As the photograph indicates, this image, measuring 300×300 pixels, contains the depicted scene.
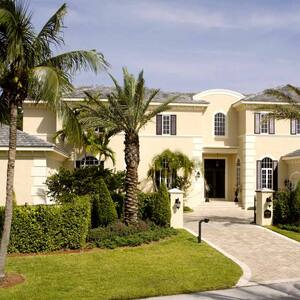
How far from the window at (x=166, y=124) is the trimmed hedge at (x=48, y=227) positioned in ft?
48.8

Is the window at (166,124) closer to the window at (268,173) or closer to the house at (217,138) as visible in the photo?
the house at (217,138)

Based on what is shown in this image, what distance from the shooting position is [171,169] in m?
29.3

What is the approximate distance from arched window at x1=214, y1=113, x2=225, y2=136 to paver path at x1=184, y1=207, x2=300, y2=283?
8.17 meters

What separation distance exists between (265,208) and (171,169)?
28.7 ft

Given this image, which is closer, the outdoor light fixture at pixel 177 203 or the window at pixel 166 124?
the outdoor light fixture at pixel 177 203

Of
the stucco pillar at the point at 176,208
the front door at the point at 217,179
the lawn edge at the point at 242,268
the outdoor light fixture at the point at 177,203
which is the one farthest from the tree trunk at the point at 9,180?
the front door at the point at 217,179

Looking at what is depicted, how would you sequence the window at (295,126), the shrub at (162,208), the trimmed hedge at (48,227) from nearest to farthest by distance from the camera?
the trimmed hedge at (48,227), the shrub at (162,208), the window at (295,126)

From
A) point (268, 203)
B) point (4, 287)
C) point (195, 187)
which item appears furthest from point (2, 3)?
point (195, 187)

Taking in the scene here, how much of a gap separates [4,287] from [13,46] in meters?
5.66

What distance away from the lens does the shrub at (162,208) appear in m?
19.0

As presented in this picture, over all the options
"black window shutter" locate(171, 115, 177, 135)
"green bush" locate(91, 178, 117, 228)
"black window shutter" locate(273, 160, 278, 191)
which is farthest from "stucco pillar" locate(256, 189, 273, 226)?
"black window shutter" locate(171, 115, 177, 135)

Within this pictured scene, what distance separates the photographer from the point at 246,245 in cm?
1703

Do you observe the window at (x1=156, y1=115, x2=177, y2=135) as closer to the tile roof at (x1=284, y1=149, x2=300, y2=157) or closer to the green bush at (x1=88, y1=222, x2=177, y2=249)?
the tile roof at (x1=284, y1=149, x2=300, y2=157)

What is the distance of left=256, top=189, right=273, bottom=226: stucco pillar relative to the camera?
70.8ft
